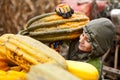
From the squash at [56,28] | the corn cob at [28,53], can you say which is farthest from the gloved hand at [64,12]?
the corn cob at [28,53]

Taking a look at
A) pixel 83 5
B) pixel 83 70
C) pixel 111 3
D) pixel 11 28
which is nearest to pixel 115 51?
pixel 111 3

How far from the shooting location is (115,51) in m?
7.16

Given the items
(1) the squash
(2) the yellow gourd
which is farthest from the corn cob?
(1) the squash

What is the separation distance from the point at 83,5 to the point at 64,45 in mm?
2766

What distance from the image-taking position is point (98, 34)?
298cm

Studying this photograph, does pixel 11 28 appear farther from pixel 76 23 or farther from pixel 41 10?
pixel 76 23

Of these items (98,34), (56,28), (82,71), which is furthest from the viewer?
(56,28)

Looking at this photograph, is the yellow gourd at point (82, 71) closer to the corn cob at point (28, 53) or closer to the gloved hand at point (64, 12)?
the corn cob at point (28, 53)

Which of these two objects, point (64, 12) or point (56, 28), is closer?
point (56, 28)

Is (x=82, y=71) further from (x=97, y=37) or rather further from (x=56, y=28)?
(x=56, y=28)

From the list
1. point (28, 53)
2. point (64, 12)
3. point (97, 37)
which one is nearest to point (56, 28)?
point (64, 12)

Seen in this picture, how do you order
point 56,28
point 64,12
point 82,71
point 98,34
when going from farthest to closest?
1. point 64,12
2. point 56,28
3. point 98,34
4. point 82,71

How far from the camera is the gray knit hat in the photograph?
297 cm

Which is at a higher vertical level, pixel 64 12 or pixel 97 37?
pixel 64 12
